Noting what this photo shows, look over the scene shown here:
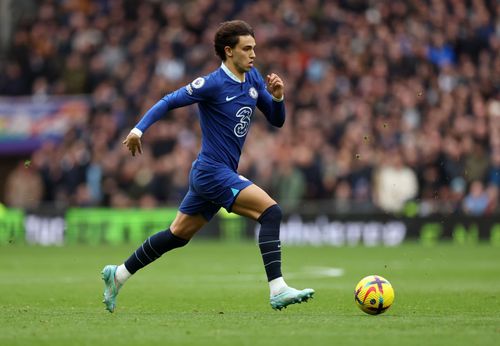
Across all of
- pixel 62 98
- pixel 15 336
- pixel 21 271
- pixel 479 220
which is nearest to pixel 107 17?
pixel 62 98

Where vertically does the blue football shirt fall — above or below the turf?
above

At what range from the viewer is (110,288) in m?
10.6

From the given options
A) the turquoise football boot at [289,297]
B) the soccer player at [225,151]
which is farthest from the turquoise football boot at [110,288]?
the turquoise football boot at [289,297]

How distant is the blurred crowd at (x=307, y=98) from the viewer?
23.8m

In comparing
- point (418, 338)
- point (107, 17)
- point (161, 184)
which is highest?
point (107, 17)

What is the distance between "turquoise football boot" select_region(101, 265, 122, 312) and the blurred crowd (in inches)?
477

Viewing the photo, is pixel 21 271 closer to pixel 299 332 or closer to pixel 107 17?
pixel 299 332

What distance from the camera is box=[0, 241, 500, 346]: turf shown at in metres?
8.34

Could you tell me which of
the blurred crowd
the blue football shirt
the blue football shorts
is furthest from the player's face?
the blurred crowd

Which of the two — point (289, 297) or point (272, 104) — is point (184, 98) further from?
point (289, 297)

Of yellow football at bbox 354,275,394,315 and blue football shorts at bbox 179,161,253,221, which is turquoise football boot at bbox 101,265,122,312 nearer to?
blue football shorts at bbox 179,161,253,221

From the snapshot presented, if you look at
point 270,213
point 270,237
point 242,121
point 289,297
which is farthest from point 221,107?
point 289,297

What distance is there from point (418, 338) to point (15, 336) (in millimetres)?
2883

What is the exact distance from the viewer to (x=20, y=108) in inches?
1187
